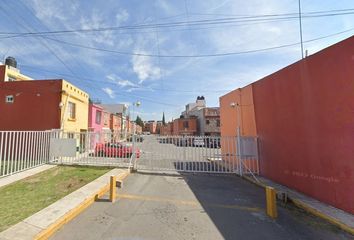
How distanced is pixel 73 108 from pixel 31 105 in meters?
3.06

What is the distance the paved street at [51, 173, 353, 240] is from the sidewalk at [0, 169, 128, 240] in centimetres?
20

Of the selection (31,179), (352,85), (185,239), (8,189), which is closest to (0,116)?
(31,179)

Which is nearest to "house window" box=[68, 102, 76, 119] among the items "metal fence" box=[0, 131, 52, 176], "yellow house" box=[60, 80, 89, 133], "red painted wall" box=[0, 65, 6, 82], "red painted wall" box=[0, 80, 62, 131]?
"yellow house" box=[60, 80, 89, 133]

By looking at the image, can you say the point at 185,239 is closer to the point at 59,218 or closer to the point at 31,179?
the point at 59,218

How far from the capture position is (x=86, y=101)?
848 inches

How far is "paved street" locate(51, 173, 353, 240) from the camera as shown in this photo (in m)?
4.76

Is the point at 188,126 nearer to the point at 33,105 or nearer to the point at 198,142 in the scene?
the point at 33,105

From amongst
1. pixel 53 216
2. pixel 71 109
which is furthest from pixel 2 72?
pixel 53 216

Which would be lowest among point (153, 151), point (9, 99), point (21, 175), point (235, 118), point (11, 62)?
point (21, 175)

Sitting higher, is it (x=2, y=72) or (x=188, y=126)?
(x=2, y=72)

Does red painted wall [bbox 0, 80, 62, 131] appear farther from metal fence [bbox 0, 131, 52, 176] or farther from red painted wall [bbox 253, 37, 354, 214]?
red painted wall [bbox 253, 37, 354, 214]

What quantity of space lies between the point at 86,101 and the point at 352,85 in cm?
2070

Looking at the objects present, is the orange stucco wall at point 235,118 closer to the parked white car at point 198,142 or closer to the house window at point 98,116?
the parked white car at point 198,142

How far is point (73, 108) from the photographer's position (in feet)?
60.7
